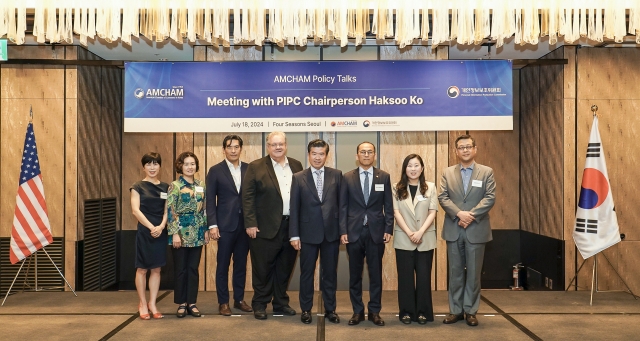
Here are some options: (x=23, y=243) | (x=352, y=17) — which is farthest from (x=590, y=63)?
(x=23, y=243)

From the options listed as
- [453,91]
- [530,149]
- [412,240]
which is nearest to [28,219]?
[412,240]

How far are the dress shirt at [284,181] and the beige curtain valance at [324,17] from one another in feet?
4.18

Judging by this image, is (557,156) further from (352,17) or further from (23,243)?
(23,243)

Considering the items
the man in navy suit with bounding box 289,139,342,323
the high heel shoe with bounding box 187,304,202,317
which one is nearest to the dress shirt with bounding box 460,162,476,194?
the man in navy suit with bounding box 289,139,342,323

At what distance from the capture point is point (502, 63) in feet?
20.5

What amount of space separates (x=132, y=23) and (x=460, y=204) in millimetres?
3386

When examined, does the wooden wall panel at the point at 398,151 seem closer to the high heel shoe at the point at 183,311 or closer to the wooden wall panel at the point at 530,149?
the wooden wall panel at the point at 530,149

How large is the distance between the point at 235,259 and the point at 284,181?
2.88 feet

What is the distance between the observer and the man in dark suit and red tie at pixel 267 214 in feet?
16.6

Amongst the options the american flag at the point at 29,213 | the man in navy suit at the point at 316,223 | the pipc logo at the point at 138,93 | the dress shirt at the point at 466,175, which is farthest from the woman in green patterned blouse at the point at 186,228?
the dress shirt at the point at 466,175

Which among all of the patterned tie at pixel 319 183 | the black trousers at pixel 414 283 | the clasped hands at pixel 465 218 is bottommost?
the black trousers at pixel 414 283

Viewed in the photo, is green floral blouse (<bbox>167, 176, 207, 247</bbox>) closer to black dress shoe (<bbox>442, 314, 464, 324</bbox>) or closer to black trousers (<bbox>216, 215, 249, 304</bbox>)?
black trousers (<bbox>216, 215, 249, 304</bbox>)

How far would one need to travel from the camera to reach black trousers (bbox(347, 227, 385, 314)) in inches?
191

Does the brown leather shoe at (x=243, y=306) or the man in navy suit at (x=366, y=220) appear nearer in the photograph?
the man in navy suit at (x=366, y=220)
